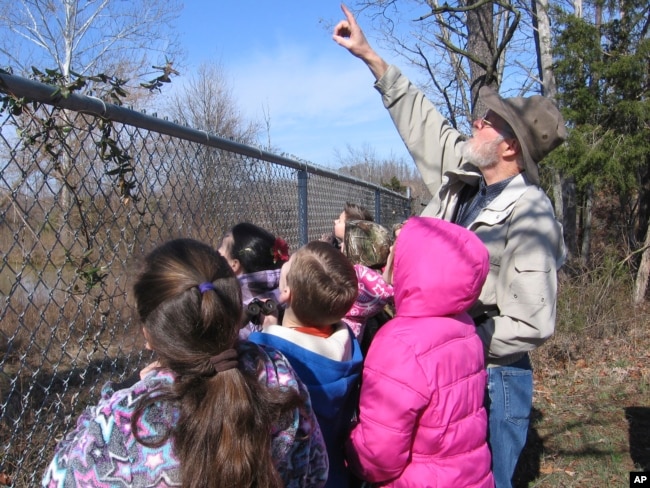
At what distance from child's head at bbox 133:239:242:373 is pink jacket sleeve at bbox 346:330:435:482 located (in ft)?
2.35

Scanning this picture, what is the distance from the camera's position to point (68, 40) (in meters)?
25.4

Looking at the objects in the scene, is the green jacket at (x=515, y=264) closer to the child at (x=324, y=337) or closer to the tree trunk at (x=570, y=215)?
the child at (x=324, y=337)

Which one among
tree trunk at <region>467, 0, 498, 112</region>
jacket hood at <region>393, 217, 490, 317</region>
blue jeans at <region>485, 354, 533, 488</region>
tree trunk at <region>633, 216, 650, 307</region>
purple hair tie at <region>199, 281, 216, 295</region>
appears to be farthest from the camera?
tree trunk at <region>633, 216, 650, 307</region>

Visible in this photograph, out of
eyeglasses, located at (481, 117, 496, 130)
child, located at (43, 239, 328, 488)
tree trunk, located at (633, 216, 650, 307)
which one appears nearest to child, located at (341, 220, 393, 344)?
eyeglasses, located at (481, 117, 496, 130)

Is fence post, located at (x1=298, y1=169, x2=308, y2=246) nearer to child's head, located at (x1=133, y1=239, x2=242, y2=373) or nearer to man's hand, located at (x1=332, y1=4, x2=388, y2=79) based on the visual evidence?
man's hand, located at (x1=332, y1=4, x2=388, y2=79)

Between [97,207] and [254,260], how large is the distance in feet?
2.86

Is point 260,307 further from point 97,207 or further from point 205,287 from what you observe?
point 97,207

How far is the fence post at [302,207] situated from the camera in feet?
14.5

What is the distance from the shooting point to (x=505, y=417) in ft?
8.29

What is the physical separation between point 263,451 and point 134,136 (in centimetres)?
155

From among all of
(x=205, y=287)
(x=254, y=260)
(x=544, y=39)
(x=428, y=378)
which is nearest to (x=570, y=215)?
(x=544, y=39)

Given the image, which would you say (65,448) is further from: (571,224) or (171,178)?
(571,224)

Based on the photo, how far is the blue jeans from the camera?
252cm

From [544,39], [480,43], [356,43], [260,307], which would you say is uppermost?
[544,39]
